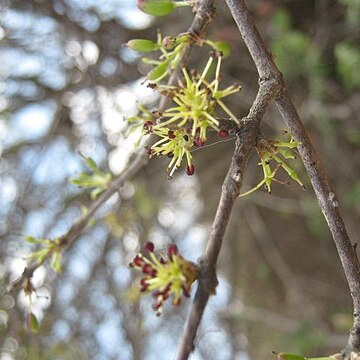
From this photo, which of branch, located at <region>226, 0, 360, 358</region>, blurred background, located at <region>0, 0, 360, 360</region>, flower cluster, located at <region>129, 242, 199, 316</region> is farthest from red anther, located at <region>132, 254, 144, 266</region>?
blurred background, located at <region>0, 0, 360, 360</region>

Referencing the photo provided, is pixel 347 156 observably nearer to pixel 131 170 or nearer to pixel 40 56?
pixel 40 56

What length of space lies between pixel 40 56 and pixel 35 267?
0.90m

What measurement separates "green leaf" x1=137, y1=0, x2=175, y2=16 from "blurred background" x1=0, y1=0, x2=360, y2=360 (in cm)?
72

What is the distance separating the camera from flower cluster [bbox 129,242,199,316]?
1.09 ft

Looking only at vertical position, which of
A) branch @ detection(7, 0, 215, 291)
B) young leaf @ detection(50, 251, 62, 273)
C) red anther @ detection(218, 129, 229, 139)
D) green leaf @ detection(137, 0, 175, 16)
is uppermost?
red anther @ detection(218, 129, 229, 139)

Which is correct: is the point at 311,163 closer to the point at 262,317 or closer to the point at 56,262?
the point at 56,262

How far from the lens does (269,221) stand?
61.6 inches

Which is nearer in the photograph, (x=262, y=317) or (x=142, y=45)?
(x=142, y=45)

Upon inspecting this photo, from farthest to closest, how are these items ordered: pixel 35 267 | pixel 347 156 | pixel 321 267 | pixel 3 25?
pixel 321 267 < pixel 347 156 < pixel 3 25 < pixel 35 267

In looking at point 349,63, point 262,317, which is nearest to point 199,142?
point 349,63

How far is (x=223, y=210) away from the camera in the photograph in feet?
1.09

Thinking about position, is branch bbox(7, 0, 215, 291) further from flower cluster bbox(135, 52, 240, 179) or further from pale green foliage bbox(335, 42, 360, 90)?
pale green foliage bbox(335, 42, 360, 90)

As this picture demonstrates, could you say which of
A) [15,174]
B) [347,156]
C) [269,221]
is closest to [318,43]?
[347,156]

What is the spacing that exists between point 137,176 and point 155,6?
3.15ft
